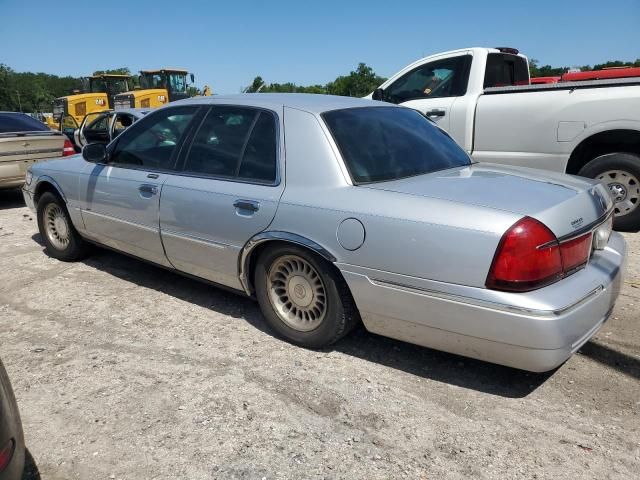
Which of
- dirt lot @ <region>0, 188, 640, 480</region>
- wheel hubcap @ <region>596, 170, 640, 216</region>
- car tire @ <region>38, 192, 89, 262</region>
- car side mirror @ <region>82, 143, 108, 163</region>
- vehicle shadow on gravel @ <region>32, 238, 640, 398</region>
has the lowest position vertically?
dirt lot @ <region>0, 188, 640, 480</region>

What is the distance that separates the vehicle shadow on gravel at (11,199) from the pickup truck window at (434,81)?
19.8 ft

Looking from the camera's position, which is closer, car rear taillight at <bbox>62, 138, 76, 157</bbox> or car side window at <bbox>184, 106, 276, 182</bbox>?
car side window at <bbox>184, 106, 276, 182</bbox>

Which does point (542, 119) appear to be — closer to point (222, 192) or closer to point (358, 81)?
point (222, 192)

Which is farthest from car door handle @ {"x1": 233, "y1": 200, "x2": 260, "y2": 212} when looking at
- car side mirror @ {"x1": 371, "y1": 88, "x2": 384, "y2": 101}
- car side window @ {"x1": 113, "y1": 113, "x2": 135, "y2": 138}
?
car side window @ {"x1": 113, "y1": 113, "x2": 135, "y2": 138}

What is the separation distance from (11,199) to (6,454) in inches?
342

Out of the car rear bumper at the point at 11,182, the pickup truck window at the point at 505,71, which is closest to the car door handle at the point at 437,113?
the pickup truck window at the point at 505,71

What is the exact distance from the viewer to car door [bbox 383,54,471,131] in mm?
6652

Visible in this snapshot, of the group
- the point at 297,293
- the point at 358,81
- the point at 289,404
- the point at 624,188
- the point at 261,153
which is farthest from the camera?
the point at 358,81

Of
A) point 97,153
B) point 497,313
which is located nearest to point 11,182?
point 97,153

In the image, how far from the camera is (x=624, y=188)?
558 centimetres

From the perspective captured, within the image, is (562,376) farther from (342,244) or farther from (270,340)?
(270,340)

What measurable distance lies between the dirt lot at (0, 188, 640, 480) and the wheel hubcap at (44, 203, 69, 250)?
51.6 inches

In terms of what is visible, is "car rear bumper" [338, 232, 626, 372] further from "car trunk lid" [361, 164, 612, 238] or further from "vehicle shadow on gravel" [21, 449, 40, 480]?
"vehicle shadow on gravel" [21, 449, 40, 480]

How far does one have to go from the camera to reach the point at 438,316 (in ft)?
8.98
